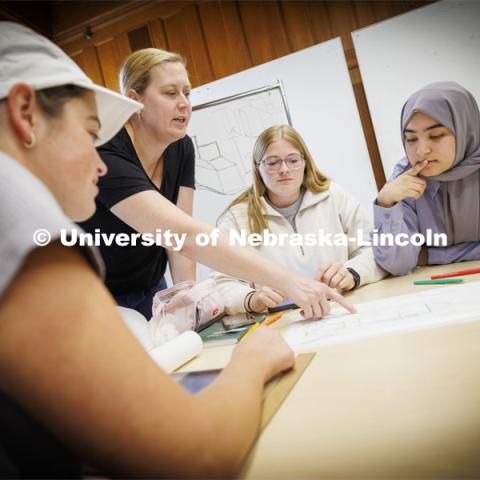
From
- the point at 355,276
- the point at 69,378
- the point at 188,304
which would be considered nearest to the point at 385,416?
the point at 69,378

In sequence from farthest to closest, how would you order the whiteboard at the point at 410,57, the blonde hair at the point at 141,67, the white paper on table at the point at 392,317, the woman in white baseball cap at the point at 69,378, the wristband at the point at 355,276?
1. the whiteboard at the point at 410,57
2. the blonde hair at the point at 141,67
3. the wristband at the point at 355,276
4. the white paper on table at the point at 392,317
5. the woman in white baseball cap at the point at 69,378

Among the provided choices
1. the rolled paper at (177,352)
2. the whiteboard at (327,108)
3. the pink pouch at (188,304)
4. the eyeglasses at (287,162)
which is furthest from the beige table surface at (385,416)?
the whiteboard at (327,108)

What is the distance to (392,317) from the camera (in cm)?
80

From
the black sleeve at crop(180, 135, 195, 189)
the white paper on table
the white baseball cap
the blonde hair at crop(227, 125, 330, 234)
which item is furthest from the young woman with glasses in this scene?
the white baseball cap

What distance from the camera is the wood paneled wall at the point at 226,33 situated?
240 cm

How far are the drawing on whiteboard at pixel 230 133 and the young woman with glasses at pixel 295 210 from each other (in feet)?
2.52

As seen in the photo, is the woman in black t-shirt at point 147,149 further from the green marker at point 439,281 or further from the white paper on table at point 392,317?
the green marker at point 439,281

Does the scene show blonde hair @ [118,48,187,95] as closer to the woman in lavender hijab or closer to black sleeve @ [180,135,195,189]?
black sleeve @ [180,135,195,189]

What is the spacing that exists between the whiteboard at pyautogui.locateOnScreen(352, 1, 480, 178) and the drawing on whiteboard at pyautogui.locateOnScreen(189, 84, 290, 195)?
0.58 metres

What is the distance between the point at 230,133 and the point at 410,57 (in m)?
1.17

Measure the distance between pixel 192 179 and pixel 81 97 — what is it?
114cm

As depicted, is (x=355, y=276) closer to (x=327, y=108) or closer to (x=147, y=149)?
(x=147, y=149)

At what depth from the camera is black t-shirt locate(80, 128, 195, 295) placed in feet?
3.49

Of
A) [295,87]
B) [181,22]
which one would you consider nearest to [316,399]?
[295,87]
